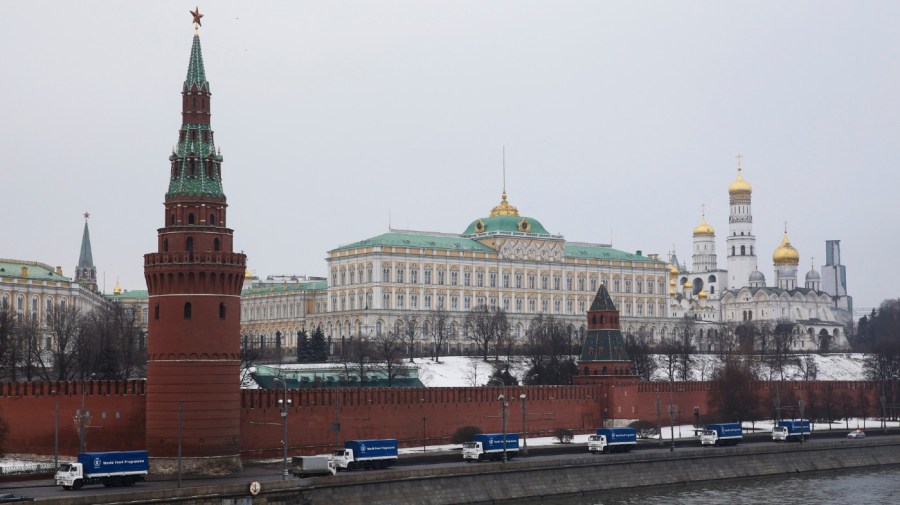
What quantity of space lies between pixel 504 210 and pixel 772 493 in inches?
3867

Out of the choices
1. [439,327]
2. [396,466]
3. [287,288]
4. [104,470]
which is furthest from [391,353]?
[287,288]

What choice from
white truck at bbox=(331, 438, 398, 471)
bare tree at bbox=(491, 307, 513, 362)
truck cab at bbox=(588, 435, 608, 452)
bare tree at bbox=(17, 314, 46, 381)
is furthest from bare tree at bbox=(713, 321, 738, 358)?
white truck at bbox=(331, 438, 398, 471)

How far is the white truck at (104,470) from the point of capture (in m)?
57.2

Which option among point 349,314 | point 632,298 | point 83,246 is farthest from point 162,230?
point 83,246

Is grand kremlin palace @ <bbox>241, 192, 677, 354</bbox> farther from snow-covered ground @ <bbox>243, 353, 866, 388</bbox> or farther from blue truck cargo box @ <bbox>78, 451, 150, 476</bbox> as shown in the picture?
blue truck cargo box @ <bbox>78, 451, 150, 476</bbox>

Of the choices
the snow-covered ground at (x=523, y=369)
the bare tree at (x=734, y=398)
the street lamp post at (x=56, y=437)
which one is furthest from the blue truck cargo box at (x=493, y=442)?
the bare tree at (x=734, y=398)

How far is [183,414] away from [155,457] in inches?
84.6

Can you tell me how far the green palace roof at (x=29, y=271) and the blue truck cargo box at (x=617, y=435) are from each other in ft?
268

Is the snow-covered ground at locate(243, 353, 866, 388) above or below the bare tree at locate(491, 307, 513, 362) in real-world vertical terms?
below

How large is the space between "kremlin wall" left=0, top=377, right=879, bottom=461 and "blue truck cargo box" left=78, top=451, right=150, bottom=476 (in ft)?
15.9

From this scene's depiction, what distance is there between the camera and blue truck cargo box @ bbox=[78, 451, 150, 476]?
57500 mm

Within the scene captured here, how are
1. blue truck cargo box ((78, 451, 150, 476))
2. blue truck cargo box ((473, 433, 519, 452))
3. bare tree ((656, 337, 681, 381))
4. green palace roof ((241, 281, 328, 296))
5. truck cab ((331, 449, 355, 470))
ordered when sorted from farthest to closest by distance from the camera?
green palace roof ((241, 281, 328, 296)), bare tree ((656, 337, 681, 381)), blue truck cargo box ((473, 433, 519, 452)), truck cab ((331, 449, 355, 470)), blue truck cargo box ((78, 451, 150, 476))

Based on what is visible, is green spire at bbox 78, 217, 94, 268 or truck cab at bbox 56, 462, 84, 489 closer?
truck cab at bbox 56, 462, 84, 489

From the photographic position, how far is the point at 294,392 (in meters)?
74.1
